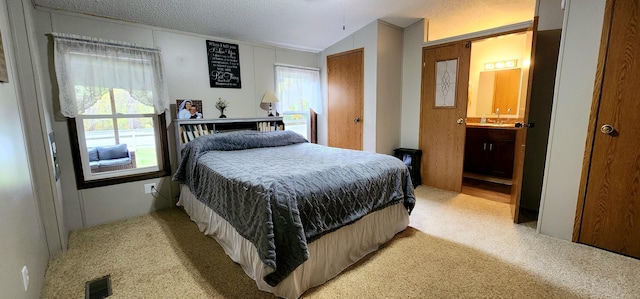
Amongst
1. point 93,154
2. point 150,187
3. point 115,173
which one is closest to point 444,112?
point 150,187

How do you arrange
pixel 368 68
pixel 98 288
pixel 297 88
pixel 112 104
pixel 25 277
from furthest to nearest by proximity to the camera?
1. pixel 297 88
2. pixel 368 68
3. pixel 112 104
4. pixel 98 288
5. pixel 25 277

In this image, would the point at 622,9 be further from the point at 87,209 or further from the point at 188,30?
the point at 87,209

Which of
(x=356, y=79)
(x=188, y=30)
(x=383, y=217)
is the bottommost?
(x=383, y=217)

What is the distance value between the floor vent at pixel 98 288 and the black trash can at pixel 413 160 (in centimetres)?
347

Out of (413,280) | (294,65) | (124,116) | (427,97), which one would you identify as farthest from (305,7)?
(413,280)

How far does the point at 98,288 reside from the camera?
176 centimetres

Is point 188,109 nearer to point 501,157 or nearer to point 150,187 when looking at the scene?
Result: point 150,187

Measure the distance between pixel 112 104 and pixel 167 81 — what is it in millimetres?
600

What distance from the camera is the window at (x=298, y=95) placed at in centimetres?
406

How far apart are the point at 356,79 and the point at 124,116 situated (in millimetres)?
2989

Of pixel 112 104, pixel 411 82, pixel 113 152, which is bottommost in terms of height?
pixel 113 152

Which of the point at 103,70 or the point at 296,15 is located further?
the point at 296,15

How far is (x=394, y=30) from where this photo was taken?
12.6 ft

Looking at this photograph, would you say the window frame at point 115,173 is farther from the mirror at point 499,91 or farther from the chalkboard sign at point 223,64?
the mirror at point 499,91
